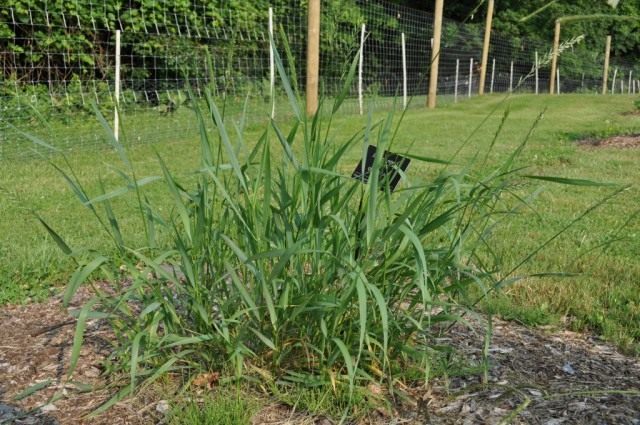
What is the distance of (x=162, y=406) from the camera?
2156mm

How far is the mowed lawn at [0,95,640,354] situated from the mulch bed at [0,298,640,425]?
0.74ft

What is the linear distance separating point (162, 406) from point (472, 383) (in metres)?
0.95

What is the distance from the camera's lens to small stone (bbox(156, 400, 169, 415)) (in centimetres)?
213

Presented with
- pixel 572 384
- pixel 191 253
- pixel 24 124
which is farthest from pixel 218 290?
pixel 24 124

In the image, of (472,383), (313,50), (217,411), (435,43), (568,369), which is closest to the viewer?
(217,411)

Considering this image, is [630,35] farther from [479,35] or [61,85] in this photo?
[61,85]

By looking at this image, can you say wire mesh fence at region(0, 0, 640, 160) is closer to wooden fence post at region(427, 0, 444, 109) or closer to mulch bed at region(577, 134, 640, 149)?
wooden fence post at region(427, 0, 444, 109)

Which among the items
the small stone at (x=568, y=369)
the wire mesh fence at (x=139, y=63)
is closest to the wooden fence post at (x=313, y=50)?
the wire mesh fence at (x=139, y=63)

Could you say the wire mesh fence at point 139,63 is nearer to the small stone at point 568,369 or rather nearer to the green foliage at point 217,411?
the small stone at point 568,369

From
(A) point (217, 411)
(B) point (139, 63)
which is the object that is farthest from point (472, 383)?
(B) point (139, 63)

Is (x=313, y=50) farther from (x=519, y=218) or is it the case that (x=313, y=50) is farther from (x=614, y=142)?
(x=519, y=218)

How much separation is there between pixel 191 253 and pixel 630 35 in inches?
1471

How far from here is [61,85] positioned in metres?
9.60

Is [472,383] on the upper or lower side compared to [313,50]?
lower
